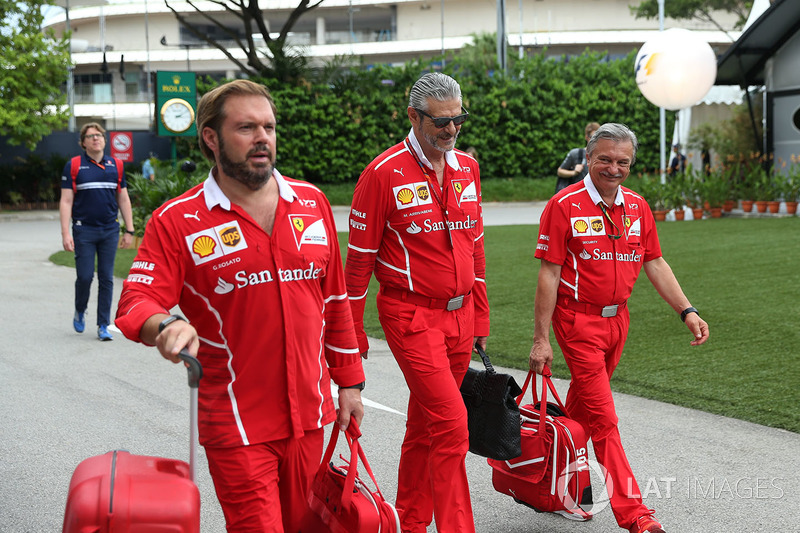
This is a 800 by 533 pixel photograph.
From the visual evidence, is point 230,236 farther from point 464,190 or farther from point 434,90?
point 464,190

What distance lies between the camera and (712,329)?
8.97 m

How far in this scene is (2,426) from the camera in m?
6.36

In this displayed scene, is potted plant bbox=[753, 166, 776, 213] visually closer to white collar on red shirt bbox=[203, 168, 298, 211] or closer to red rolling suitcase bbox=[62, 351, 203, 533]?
white collar on red shirt bbox=[203, 168, 298, 211]

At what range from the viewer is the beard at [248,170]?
2.95m

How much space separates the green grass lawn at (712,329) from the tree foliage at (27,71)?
824 inches

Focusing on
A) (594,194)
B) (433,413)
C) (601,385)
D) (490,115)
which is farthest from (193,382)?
(490,115)

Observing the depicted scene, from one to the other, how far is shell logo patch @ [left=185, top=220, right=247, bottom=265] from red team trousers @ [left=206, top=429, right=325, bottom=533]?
0.63 metres

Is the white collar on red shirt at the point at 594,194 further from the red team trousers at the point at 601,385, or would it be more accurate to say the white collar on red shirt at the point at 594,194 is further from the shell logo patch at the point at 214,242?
the shell logo patch at the point at 214,242

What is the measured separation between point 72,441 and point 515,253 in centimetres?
1105

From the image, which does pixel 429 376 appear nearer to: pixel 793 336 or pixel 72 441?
pixel 72 441

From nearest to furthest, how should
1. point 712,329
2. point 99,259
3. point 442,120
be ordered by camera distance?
point 442,120
point 712,329
point 99,259

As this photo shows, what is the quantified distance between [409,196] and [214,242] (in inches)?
56.2

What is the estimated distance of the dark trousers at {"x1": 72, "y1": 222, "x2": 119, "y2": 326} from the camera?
9508 millimetres

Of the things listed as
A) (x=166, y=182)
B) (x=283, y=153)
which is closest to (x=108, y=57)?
(x=283, y=153)
